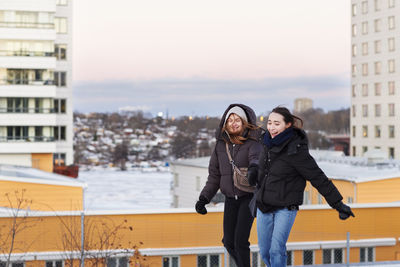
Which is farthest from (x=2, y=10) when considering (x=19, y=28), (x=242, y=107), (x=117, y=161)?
(x=117, y=161)

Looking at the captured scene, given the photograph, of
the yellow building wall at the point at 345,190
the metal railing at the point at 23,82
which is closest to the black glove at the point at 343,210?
the yellow building wall at the point at 345,190

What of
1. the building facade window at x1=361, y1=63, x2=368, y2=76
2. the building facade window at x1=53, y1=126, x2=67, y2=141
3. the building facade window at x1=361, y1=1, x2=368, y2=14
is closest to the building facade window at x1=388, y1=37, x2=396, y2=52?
the building facade window at x1=361, y1=63, x2=368, y2=76

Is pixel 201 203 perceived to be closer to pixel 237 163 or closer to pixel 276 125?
pixel 237 163

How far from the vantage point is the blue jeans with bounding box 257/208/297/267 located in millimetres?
6309

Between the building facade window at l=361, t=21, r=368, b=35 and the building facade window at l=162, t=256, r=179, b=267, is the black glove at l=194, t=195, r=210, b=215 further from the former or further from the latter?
the building facade window at l=361, t=21, r=368, b=35

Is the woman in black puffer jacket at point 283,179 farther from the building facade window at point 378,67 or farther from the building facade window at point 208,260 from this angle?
the building facade window at point 378,67

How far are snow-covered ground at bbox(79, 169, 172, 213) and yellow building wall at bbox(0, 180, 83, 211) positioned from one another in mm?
21315

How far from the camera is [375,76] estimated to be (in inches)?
3105

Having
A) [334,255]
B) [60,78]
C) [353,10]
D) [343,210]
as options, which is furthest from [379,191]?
[353,10]

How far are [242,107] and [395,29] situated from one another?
2871 inches

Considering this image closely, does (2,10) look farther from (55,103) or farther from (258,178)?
(258,178)

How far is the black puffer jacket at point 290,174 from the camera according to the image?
6.14 meters

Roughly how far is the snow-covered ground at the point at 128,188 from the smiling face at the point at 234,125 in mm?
46553

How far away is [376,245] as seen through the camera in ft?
52.9
